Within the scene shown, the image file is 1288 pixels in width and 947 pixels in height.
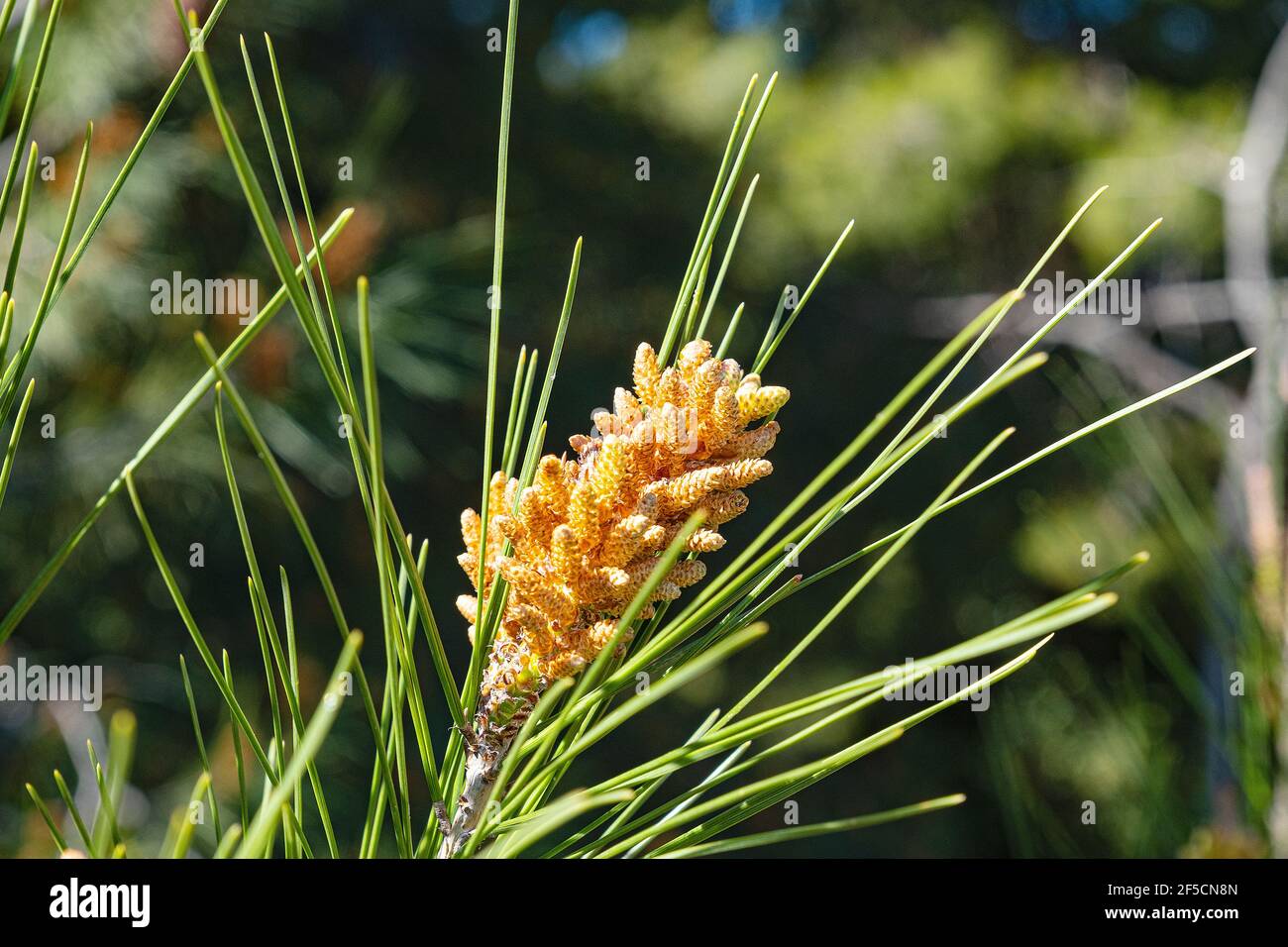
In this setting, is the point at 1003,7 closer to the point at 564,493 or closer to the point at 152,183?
the point at 152,183

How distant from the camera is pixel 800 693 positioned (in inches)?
81.8

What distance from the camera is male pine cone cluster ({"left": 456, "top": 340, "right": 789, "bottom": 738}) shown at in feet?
0.77

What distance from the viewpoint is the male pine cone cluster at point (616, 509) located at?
0.24 meters

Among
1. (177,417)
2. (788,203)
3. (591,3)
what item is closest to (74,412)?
(177,417)

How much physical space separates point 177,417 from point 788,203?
1.90 metres
